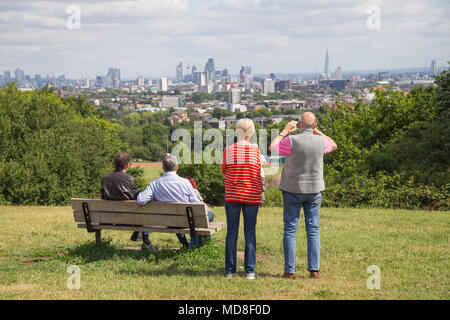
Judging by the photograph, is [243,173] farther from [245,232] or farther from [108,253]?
[108,253]

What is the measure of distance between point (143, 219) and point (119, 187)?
57cm

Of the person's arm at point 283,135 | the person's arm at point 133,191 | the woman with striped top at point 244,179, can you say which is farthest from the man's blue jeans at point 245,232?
the person's arm at point 133,191

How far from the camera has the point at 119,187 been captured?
276 inches

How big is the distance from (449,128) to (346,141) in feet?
32.6

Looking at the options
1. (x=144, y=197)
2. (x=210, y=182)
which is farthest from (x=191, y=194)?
(x=210, y=182)

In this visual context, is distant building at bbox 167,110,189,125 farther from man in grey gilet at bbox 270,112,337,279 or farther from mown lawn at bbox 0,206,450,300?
man in grey gilet at bbox 270,112,337,279

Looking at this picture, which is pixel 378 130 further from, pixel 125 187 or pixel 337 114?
pixel 125 187

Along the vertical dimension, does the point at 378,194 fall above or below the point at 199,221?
below

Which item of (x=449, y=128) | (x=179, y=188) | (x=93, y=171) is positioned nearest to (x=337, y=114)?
(x=449, y=128)

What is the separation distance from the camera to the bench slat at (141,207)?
21.7 feet

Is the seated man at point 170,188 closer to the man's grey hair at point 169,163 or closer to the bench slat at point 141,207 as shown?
the man's grey hair at point 169,163

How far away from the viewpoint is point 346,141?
32719 mm
